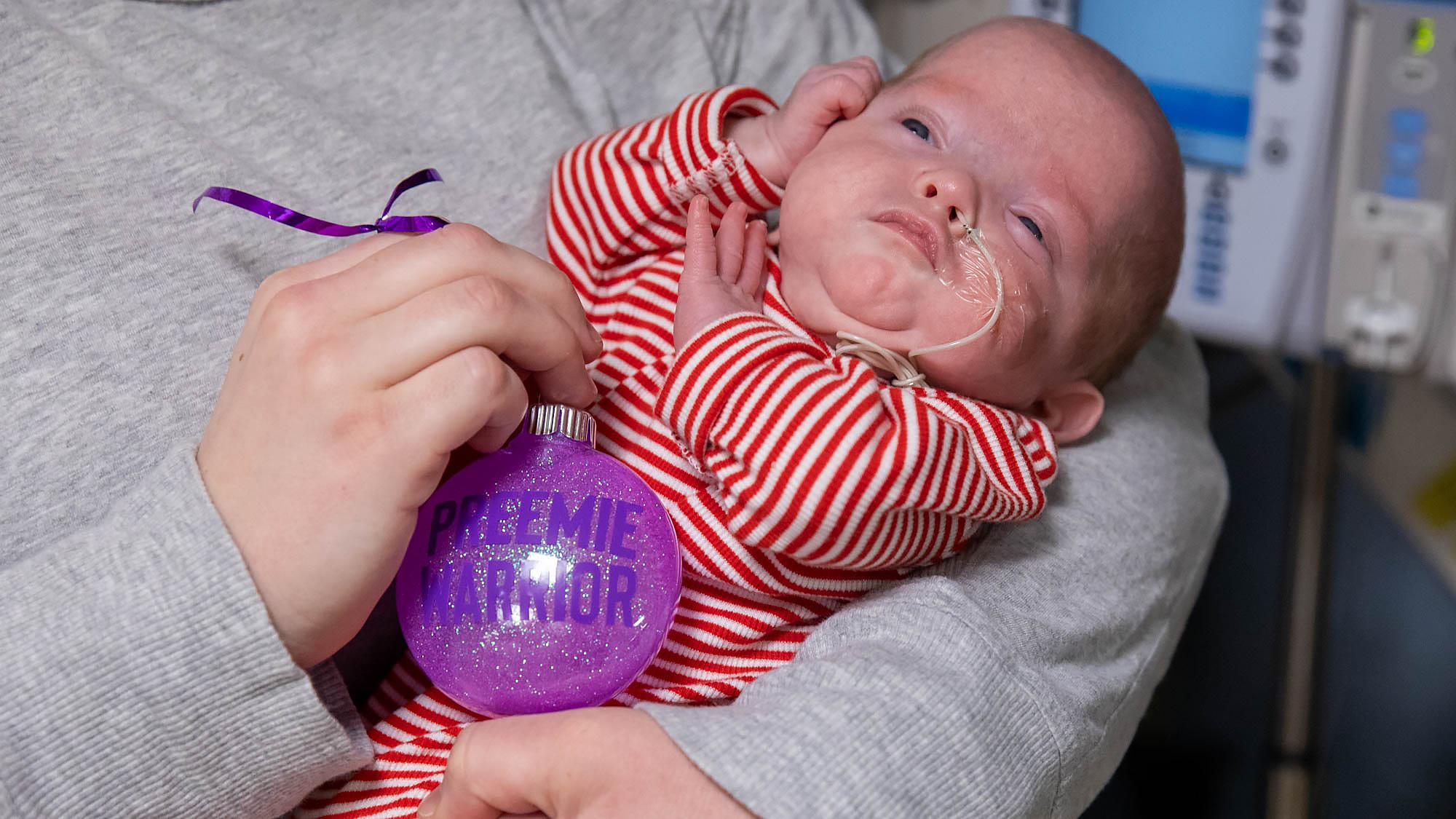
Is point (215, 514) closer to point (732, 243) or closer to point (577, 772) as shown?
point (577, 772)

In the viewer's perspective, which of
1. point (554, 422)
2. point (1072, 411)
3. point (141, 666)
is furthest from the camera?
point (1072, 411)

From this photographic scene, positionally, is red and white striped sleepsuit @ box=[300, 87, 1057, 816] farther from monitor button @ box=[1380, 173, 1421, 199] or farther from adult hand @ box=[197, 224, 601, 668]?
monitor button @ box=[1380, 173, 1421, 199]

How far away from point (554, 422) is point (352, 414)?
143 millimetres

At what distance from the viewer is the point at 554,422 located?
755 mm

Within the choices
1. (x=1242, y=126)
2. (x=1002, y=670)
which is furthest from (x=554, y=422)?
(x=1242, y=126)

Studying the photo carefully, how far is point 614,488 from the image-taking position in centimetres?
75

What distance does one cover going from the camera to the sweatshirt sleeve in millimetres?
634

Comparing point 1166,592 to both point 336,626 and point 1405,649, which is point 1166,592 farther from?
point 1405,649

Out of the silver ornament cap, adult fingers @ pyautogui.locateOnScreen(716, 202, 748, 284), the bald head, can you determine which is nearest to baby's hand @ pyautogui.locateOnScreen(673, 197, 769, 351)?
adult fingers @ pyautogui.locateOnScreen(716, 202, 748, 284)

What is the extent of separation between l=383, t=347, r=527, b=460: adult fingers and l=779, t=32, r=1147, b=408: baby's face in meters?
0.32

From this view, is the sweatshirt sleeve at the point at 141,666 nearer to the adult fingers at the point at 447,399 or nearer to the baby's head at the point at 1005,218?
the adult fingers at the point at 447,399

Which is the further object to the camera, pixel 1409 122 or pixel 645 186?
pixel 1409 122

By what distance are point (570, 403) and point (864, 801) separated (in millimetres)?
301

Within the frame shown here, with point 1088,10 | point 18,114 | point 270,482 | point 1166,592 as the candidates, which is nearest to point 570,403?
point 270,482
